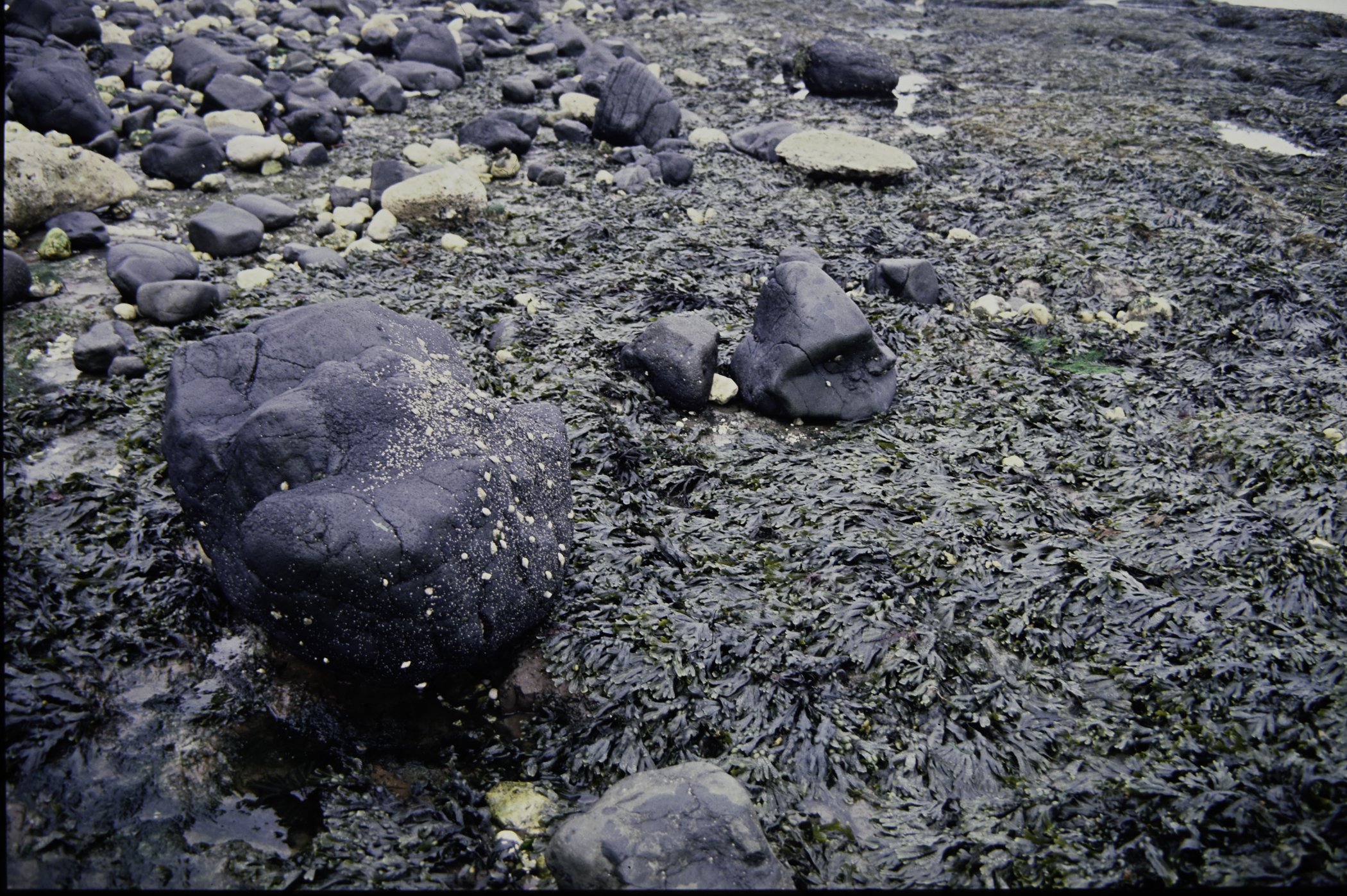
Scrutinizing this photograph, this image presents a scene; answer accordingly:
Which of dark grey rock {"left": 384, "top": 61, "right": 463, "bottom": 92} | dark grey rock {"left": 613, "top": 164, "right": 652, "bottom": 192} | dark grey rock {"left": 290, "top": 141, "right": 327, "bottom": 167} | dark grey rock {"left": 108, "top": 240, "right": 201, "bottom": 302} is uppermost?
dark grey rock {"left": 384, "top": 61, "right": 463, "bottom": 92}

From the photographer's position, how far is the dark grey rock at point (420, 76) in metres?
8.71

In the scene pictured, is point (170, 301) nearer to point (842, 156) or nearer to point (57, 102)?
point (57, 102)

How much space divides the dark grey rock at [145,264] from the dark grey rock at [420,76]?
4730 millimetres

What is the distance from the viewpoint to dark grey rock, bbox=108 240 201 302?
4629mm

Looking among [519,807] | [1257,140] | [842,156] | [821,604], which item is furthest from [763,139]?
[519,807]

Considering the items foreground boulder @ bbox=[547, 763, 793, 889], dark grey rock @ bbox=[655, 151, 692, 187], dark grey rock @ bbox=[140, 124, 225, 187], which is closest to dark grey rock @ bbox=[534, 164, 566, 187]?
dark grey rock @ bbox=[655, 151, 692, 187]

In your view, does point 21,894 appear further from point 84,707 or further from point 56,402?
point 56,402

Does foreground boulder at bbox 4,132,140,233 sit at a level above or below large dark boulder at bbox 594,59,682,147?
below

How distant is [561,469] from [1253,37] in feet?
47.9

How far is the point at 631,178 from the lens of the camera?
22.2ft

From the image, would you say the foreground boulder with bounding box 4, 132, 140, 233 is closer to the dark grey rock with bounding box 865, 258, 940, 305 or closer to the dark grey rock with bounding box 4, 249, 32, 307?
the dark grey rock with bounding box 4, 249, 32, 307

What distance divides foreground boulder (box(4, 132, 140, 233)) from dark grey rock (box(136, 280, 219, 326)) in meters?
1.46

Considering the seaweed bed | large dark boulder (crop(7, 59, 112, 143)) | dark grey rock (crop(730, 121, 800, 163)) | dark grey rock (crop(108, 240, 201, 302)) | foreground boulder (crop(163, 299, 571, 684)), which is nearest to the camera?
the seaweed bed

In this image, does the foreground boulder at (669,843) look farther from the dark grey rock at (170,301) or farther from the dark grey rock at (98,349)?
the dark grey rock at (170,301)
